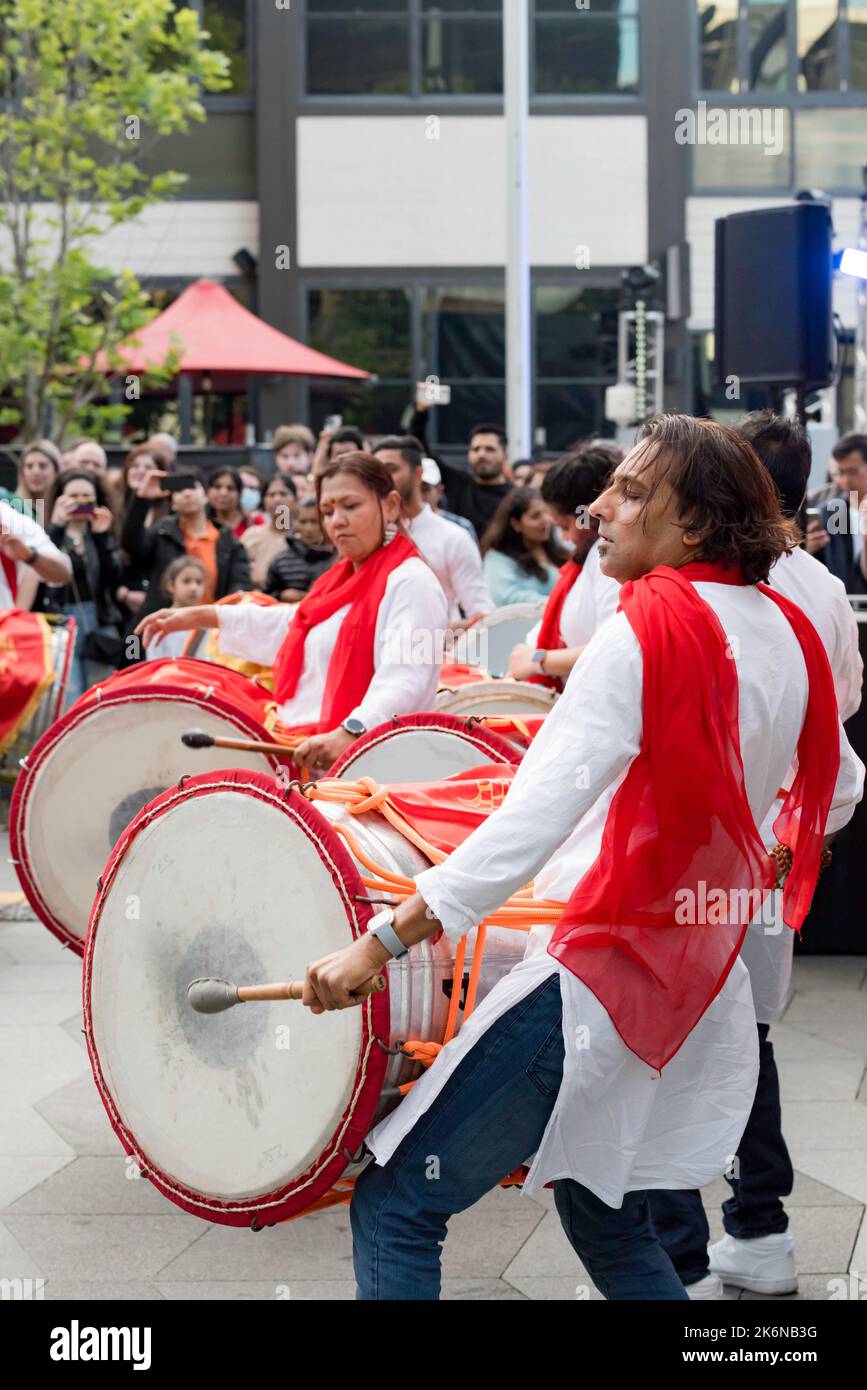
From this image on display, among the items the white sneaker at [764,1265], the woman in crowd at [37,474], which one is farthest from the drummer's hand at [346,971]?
the woman in crowd at [37,474]

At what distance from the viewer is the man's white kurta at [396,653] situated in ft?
17.2

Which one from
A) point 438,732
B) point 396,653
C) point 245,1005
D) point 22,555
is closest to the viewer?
point 245,1005

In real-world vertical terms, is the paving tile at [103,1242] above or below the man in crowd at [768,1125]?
below

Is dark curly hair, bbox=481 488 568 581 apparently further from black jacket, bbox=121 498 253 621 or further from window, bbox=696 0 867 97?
window, bbox=696 0 867 97

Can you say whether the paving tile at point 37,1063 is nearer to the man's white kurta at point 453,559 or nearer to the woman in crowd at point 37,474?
the man's white kurta at point 453,559

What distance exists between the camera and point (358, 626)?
215 inches

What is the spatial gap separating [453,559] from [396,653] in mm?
3074

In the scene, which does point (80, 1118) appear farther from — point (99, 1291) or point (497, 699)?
point (497, 699)

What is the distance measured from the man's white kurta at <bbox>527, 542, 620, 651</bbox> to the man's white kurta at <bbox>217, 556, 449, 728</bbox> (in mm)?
516

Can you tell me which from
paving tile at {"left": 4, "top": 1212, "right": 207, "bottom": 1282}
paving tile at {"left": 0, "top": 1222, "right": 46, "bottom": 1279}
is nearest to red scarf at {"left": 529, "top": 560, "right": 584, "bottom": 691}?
paving tile at {"left": 4, "top": 1212, "right": 207, "bottom": 1282}

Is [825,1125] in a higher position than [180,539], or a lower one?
lower

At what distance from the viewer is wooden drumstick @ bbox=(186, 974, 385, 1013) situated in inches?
105

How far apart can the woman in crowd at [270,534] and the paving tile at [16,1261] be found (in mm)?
6063

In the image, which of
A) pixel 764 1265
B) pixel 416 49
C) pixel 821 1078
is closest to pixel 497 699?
pixel 821 1078
